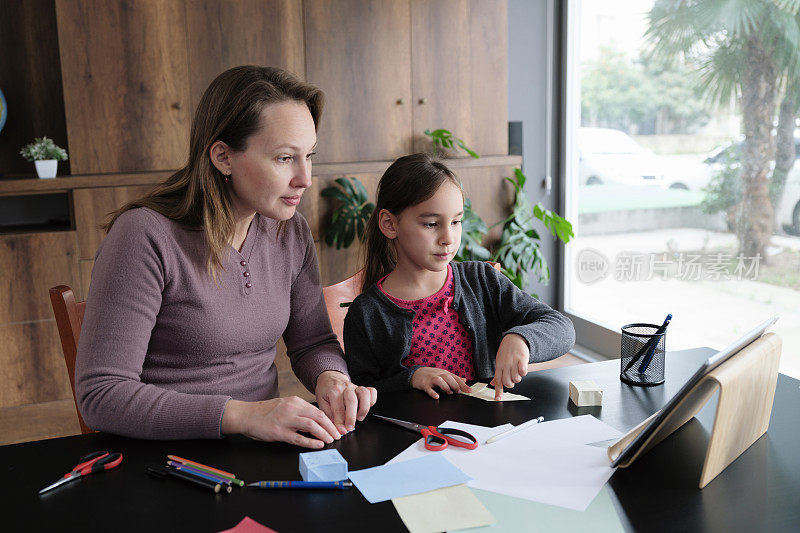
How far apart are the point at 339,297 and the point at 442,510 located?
3.48ft

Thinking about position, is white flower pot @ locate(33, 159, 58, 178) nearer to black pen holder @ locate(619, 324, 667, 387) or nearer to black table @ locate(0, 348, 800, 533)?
black table @ locate(0, 348, 800, 533)

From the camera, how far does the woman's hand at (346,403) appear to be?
1.21 m

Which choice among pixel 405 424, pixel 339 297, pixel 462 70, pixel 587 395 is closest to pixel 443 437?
pixel 405 424

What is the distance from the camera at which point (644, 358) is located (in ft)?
4.50

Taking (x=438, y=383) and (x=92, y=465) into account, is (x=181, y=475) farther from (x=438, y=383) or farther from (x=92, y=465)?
(x=438, y=383)

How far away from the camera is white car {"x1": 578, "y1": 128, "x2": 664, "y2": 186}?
3707 mm

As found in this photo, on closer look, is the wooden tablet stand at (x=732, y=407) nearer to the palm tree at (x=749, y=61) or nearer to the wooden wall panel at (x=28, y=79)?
the palm tree at (x=749, y=61)

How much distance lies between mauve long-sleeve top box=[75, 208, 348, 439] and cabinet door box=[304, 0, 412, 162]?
1981 millimetres

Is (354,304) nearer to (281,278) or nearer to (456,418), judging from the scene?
(281,278)

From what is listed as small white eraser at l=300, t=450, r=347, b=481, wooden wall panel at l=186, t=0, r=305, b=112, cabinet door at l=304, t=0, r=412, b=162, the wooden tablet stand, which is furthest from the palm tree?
small white eraser at l=300, t=450, r=347, b=481

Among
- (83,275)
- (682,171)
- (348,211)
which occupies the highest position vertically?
(682,171)

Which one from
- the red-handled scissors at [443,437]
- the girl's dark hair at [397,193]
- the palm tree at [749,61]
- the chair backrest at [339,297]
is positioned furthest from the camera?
the palm tree at [749,61]

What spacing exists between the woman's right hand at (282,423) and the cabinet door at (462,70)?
108 inches

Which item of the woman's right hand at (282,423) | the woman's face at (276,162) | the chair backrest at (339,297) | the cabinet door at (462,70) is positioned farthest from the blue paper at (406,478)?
the cabinet door at (462,70)
